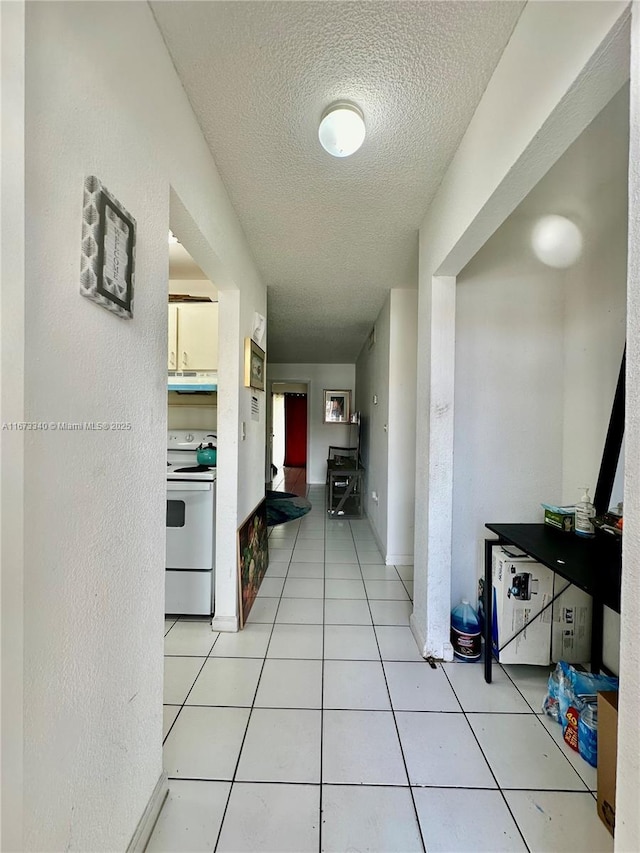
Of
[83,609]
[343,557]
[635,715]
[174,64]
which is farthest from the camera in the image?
[343,557]

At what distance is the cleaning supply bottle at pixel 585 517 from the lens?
5.09 ft

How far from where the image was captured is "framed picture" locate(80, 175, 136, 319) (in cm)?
73

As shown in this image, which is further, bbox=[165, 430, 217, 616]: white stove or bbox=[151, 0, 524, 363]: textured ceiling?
bbox=[165, 430, 217, 616]: white stove

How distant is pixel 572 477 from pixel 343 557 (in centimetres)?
192

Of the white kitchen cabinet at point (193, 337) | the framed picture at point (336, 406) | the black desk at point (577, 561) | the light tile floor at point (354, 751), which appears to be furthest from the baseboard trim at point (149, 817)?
the framed picture at point (336, 406)

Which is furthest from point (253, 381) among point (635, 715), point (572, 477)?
point (635, 715)

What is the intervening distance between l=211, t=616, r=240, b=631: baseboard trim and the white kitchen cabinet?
63.4 inches

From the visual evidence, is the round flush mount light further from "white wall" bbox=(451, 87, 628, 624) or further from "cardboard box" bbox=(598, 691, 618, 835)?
"cardboard box" bbox=(598, 691, 618, 835)

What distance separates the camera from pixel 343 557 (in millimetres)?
3139

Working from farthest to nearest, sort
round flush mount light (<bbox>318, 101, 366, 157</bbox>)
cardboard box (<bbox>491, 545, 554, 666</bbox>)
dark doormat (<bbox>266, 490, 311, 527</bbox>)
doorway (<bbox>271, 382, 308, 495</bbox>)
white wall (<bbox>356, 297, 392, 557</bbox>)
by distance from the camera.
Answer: doorway (<bbox>271, 382, 308, 495</bbox>)
dark doormat (<bbox>266, 490, 311, 527</bbox>)
white wall (<bbox>356, 297, 392, 557</bbox>)
cardboard box (<bbox>491, 545, 554, 666</bbox>)
round flush mount light (<bbox>318, 101, 366, 157</bbox>)

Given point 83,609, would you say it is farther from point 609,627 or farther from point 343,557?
point 343,557

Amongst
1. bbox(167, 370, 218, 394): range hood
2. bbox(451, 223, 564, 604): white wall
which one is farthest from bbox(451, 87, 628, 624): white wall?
bbox(167, 370, 218, 394): range hood

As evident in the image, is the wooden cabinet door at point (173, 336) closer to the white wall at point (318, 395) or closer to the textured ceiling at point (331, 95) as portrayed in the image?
the textured ceiling at point (331, 95)

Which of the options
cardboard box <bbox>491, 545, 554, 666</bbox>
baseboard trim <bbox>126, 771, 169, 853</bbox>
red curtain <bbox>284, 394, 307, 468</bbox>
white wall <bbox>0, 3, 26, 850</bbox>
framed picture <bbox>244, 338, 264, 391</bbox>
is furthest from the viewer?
red curtain <bbox>284, 394, 307, 468</bbox>
